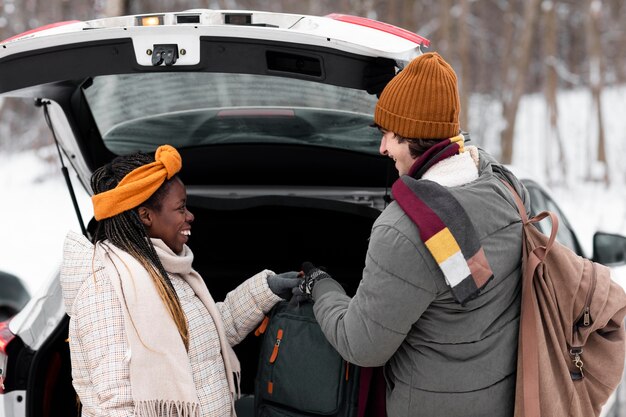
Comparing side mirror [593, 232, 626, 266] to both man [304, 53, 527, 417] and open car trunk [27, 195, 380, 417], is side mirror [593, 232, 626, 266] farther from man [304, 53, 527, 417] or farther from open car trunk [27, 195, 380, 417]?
man [304, 53, 527, 417]

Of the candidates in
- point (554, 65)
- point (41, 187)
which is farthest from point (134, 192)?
point (554, 65)

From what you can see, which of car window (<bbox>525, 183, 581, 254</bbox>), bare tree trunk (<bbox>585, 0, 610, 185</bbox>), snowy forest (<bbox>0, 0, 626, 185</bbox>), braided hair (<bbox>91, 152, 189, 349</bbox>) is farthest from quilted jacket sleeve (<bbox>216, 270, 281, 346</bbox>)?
bare tree trunk (<bbox>585, 0, 610, 185</bbox>)

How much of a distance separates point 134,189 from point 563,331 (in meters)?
1.33

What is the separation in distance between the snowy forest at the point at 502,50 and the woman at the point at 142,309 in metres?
4.32

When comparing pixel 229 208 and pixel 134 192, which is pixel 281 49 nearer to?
pixel 134 192

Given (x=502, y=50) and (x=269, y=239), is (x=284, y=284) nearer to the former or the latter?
(x=269, y=239)

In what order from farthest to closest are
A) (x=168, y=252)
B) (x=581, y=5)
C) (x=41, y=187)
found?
(x=581, y=5) < (x=41, y=187) < (x=168, y=252)

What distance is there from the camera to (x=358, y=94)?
8.59 feet

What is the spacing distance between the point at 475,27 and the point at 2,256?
15.9 meters

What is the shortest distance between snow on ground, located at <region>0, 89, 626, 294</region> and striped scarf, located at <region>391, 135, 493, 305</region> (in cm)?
201

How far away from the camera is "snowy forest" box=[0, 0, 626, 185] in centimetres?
1335

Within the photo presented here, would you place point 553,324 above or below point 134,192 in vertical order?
below

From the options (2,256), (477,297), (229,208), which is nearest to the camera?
A: (477,297)

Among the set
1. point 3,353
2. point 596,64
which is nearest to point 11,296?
point 3,353
